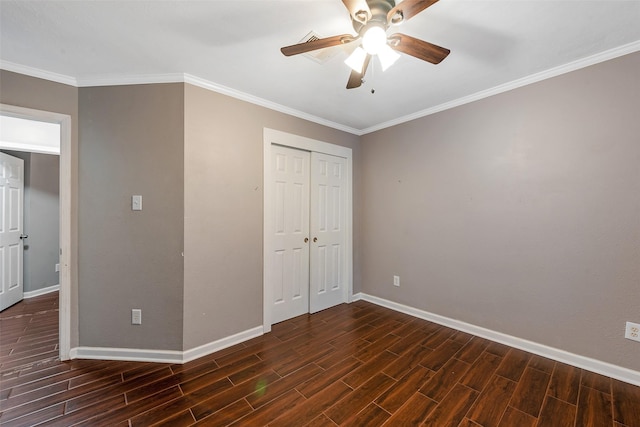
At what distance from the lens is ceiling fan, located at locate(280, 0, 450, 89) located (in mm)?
1248

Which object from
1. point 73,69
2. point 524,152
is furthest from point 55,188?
point 524,152

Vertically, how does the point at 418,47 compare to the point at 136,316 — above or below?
above

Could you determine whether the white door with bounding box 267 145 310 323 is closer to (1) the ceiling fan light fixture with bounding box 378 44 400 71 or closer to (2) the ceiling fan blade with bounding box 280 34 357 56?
(2) the ceiling fan blade with bounding box 280 34 357 56

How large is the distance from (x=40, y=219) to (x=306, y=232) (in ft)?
13.3

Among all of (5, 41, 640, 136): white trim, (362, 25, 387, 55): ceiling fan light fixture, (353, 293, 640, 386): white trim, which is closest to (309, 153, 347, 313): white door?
(353, 293, 640, 386): white trim

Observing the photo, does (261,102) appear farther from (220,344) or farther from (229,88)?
(220,344)

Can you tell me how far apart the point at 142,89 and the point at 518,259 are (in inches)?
147

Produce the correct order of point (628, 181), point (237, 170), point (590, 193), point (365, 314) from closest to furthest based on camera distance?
point (628, 181) < point (590, 193) < point (237, 170) < point (365, 314)

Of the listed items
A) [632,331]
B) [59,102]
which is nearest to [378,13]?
[59,102]

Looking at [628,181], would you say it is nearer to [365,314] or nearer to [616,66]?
[616,66]

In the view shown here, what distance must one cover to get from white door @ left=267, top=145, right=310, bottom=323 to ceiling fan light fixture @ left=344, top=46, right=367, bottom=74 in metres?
1.50

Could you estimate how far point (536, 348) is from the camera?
2.29m

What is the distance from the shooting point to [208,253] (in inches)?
93.6

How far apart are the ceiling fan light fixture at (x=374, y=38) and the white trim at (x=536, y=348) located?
9.03 ft
